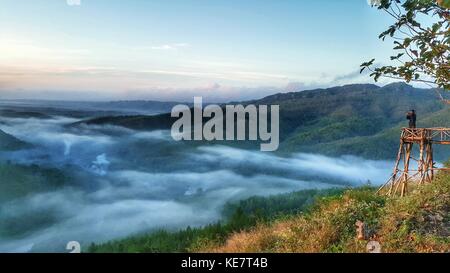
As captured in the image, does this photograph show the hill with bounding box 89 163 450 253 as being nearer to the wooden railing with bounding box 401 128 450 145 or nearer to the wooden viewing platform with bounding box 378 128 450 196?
the wooden viewing platform with bounding box 378 128 450 196

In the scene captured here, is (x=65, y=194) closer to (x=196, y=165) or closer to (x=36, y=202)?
(x=36, y=202)

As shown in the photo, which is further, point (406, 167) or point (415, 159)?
point (415, 159)

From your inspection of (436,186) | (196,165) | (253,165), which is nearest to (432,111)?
(436,186)

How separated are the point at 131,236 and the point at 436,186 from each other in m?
3.54

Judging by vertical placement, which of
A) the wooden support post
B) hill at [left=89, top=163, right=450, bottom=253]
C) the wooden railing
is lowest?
hill at [left=89, top=163, right=450, bottom=253]

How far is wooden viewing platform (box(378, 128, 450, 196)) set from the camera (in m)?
5.83

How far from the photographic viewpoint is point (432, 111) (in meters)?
6.05

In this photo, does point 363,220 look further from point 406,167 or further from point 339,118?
point 406,167

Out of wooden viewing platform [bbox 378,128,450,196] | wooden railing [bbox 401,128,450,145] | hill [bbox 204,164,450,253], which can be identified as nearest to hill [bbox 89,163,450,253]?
hill [bbox 204,164,450,253]

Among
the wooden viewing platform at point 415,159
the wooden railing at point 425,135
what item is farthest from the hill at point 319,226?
the wooden railing at point 425,135

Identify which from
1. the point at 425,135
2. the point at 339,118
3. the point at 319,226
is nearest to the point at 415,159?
the point at 425,135

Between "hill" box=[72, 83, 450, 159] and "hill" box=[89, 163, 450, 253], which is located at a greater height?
"hill" box=[72, 83, 450, 159]

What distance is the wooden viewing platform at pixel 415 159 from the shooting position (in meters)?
5.83

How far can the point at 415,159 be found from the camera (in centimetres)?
625
